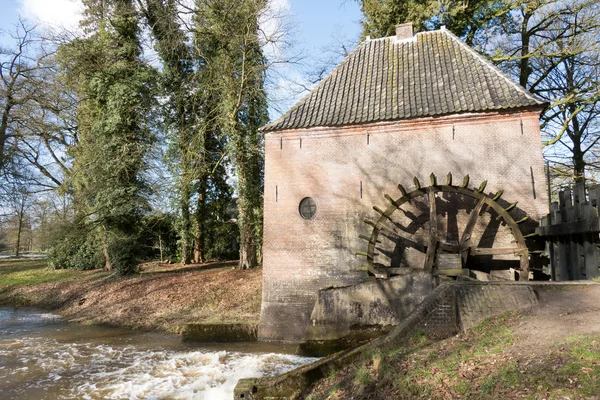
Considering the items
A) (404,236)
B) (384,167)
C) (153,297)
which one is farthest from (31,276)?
(404,236)

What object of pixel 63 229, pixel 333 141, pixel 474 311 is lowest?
pixel 474 311

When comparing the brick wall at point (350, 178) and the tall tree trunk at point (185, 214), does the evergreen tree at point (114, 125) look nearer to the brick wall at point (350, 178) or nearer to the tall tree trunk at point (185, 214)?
the tall tree trunk at point (185, 214)

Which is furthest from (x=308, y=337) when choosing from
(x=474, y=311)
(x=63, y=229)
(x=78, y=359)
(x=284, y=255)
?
(x=63, y=229)

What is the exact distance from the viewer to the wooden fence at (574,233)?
6.44m

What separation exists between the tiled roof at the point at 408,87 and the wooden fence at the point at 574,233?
2.49 metres

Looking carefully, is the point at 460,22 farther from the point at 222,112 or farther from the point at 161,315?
the point at 161,315

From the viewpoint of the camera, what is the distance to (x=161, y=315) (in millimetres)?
11695

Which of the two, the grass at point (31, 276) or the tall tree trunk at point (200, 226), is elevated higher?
the tall tree trunk at point (200, 226)

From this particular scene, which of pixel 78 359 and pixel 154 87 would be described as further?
pixel 154 87

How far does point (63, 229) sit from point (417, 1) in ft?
51.5

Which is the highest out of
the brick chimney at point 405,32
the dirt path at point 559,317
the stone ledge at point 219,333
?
the brick chimney at point 405,32

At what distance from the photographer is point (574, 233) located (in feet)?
22.6

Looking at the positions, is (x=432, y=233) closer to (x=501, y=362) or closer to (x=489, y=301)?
(x=489, y=301)

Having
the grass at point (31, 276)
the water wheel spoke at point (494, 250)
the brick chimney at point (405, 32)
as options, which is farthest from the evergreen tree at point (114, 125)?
the water wheel spoke at point (494, 250)
